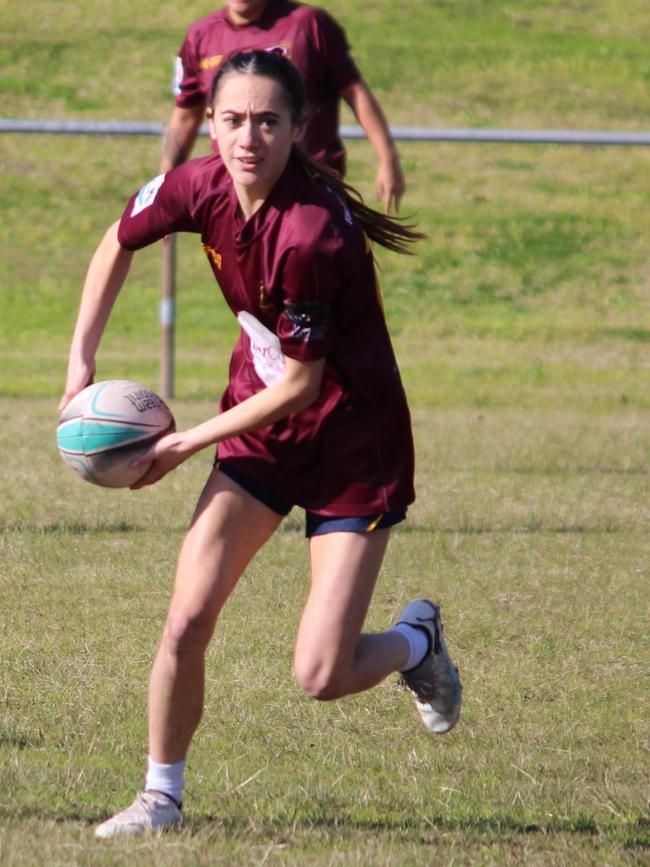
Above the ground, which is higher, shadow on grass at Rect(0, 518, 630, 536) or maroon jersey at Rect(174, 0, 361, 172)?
maroon jersey at Rect(174, 0, 361, 172)

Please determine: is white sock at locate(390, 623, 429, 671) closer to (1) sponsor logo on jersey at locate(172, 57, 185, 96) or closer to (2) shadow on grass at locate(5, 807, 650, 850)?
(2) shadow on grass at locate(5, 807, 650, 850)

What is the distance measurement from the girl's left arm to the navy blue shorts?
184mm

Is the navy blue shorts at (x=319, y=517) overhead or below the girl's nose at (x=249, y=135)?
below

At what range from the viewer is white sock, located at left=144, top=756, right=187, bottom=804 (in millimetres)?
3936

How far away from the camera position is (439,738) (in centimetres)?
479

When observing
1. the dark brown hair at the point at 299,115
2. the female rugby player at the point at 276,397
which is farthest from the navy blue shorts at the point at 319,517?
the dark brown hair at the point at 299,115

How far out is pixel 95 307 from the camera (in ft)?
13.8

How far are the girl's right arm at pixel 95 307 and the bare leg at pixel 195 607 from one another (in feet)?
1.71

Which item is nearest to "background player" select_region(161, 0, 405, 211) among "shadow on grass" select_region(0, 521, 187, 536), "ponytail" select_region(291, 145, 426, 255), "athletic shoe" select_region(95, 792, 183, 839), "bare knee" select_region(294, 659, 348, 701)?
"shadow on grass" select_region(0, 521, 187, 536)

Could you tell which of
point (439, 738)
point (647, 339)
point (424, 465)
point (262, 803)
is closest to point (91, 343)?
point (262, 803)

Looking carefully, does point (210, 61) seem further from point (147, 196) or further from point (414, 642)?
point (414, 642)

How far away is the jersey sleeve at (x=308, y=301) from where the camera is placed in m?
3.69

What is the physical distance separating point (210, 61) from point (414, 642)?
3.69 meters

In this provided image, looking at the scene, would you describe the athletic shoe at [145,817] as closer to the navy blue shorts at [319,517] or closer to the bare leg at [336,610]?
the bare leg at [336,610]
